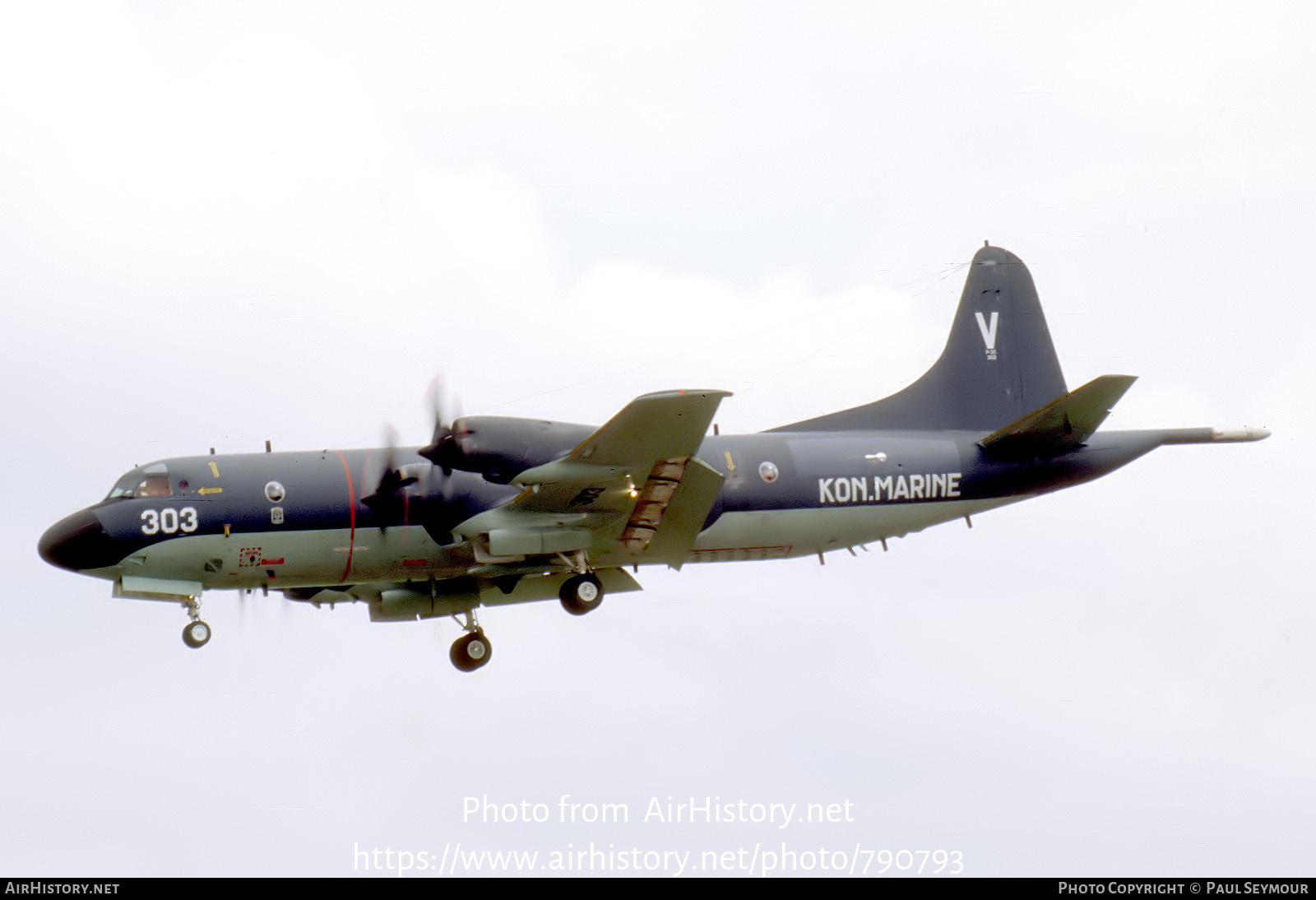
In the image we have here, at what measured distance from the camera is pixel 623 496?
902 inches

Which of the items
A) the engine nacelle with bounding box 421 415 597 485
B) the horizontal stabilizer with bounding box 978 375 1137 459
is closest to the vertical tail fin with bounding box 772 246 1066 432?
the horizontal stabilizer with bounding box 978 375 1137 459

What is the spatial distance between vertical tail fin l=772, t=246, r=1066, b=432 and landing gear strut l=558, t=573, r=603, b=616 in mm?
4549

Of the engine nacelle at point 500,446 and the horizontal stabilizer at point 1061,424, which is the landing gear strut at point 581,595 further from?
the horizontal stabilizer at point 1061,424

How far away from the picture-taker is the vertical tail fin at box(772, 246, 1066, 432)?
2662 centimetres

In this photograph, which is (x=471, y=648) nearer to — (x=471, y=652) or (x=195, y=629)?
(x=471, y=652)

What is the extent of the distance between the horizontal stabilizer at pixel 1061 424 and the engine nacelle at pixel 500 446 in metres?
7.11

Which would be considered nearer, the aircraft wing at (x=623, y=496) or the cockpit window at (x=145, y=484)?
the aircraft wing at (x=623, y=496)

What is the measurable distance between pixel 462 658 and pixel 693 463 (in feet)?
17.1

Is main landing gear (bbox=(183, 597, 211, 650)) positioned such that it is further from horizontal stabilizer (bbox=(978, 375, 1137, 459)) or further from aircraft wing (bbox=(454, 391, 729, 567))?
horizontal stabilizer (bbox=(978, 375, 1137, 459))

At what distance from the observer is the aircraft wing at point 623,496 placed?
2142cm

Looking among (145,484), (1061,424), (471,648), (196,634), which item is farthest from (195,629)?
(1061,424)

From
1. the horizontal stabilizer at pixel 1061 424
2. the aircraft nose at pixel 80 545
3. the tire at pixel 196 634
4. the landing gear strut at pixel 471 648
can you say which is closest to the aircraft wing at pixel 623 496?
the landing gear strut at pixel 471 648
